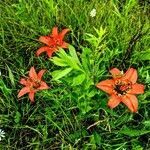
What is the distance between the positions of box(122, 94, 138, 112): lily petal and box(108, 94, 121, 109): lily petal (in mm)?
29

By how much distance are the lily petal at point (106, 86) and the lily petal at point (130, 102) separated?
7 cm

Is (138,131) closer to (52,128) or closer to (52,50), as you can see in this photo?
(52,128)

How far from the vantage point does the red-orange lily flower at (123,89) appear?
1.80 meters

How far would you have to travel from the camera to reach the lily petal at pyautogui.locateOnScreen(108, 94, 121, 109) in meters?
1.79

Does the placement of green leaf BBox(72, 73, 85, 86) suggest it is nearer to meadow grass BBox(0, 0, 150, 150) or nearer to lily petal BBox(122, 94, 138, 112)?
meadow grass BBox(0, 0, 150, 150)

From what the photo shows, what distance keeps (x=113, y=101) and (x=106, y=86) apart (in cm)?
8

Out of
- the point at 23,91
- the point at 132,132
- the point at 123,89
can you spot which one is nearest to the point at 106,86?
the point at 123,89

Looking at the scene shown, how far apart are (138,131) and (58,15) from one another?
0.91m

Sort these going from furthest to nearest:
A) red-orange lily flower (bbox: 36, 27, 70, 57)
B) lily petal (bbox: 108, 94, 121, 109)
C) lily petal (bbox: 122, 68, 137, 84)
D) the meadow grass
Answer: red-orange lily flower (bbox: 36, 27, 70, 57) → the meadow grass → lily petal (bbox: 122, 68, 137, 84) → lily petal (bbox: 108, 94, 121, 109)

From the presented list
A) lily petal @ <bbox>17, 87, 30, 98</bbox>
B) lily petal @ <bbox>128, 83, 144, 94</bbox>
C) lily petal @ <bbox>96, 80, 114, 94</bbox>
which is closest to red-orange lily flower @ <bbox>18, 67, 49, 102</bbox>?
lily petal @ <bbox>17, 87, 30, 98</bbox>

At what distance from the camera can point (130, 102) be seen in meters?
1.82

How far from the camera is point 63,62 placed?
1.90 metres

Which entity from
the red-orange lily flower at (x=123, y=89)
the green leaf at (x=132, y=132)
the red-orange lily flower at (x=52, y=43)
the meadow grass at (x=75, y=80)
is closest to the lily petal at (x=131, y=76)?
the red-orange lily flower at (x=123, y=89)

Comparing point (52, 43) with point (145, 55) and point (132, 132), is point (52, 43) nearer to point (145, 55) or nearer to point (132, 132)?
point (145, 55)
